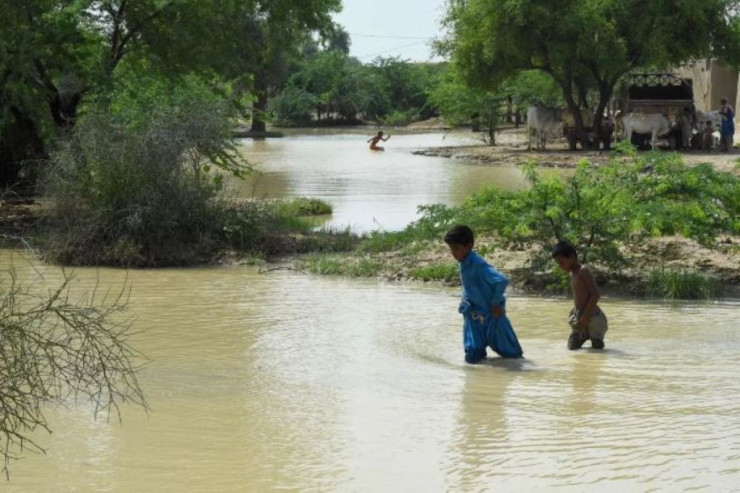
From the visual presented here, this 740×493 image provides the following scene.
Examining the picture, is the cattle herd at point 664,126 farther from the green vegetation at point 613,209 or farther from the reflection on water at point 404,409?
the reflection on water at point 404,409

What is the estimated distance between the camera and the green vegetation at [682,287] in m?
13.1

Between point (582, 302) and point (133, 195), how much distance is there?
7443mm

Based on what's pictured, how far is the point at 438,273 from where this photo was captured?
47.6 feet

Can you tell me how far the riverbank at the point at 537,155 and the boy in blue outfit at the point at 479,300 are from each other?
671 inches

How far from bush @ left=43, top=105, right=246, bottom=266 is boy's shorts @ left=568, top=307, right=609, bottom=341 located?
6.97 metres

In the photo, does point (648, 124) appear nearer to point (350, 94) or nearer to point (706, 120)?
point (706, 120)

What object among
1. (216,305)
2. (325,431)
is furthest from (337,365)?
(216,305)

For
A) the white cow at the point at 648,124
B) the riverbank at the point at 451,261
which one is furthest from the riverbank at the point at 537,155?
the riverbank at the point at 451,261

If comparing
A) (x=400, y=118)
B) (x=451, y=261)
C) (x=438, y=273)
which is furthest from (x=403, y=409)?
(x=400, y=118)

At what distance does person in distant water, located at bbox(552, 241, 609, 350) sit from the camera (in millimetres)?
9812

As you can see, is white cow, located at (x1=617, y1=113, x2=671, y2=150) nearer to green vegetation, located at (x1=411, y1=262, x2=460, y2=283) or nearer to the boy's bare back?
green vegetation, located at (x1=411, y1=262, x2=460, y2=283)

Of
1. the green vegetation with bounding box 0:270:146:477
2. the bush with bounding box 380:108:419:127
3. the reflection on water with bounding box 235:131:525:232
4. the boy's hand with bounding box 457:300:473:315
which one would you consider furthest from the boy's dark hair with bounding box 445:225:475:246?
the bush with bounding box 380:108:419:127

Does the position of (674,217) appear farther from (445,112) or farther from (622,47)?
(445,112)

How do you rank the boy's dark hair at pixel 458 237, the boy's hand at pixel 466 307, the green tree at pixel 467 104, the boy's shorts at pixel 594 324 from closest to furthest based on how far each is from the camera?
the boy's dark hair at pixel 458 237
the boy's hand at pixel 466 307
the boy's shorts at pixel 594 324
the green tree at pixel 467 104
